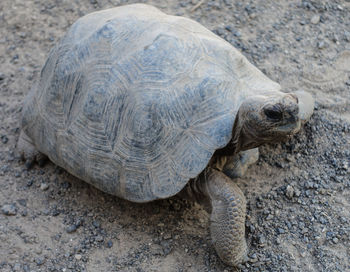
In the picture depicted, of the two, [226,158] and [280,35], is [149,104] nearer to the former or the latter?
[226,158]

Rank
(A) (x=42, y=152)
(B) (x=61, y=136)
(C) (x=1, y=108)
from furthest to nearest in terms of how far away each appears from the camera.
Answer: (C) (x=1, y=108) < (A) (x=42, y=152) < (B) (x=61, y=136)

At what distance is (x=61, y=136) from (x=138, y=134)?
0.85 metres

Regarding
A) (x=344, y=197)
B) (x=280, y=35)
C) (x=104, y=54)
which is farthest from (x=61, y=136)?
(x=280, y=35)

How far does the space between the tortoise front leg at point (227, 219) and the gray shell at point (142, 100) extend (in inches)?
11.1

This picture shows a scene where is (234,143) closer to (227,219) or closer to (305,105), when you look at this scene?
(227,219)

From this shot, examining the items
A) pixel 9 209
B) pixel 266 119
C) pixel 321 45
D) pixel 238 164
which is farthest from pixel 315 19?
pixel 9 209

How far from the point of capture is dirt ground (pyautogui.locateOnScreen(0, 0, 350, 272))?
12.7 ft

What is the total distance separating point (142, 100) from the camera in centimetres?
374

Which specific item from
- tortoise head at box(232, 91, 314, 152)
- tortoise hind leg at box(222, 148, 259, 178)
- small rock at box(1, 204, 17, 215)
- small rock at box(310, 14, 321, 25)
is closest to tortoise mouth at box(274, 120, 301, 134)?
tortoise head at box(232, 91, 314, 152)

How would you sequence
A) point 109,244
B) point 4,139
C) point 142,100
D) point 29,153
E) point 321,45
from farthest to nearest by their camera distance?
point 321,45, point 4,139, point 29,153, point 109,244, point 142,100

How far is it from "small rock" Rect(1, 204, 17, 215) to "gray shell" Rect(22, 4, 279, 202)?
58 cm

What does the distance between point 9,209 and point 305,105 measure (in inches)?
111

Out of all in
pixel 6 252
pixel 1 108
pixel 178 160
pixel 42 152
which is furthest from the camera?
pixel 1 108

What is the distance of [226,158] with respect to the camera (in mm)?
4152
